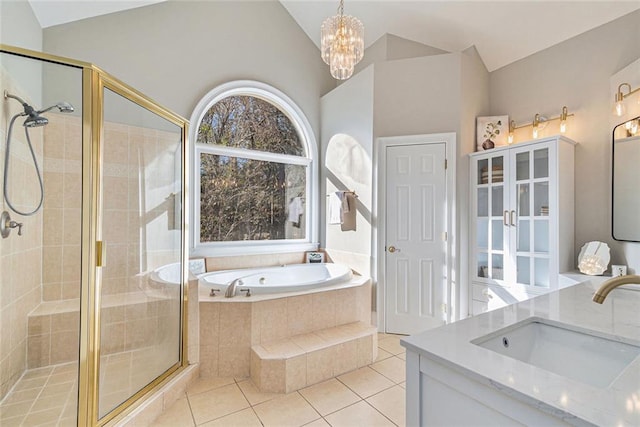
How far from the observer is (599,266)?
7.80 ft

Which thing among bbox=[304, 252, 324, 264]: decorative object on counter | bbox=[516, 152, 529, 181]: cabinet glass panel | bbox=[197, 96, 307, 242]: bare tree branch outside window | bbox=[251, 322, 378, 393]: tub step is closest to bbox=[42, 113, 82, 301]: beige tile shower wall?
bbox=[251, 322, 378, 393]: tub step

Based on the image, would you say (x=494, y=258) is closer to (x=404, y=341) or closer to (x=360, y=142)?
(x=360, y=142)

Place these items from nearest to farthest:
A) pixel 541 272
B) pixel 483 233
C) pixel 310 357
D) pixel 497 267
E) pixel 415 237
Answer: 1. pixel 310 357
2. pixel 541 272
3. pixel 497 267
4. pixel 483 233
5. pixel 415 237

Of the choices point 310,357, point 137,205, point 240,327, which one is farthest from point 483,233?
point 137,205

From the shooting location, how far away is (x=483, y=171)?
3070 millimetres

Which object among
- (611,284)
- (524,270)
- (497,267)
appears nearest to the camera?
(611,284)

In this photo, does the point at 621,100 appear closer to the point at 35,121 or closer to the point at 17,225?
the point at 35,121

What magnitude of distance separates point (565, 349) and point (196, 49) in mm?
3794

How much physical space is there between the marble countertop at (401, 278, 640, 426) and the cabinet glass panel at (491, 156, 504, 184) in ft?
5.93

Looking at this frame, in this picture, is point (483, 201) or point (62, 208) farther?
point (483, 201)

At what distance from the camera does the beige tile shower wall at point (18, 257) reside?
168 centimetres

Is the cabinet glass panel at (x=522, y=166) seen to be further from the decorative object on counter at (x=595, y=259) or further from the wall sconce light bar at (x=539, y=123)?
the decorative object on counter at (x=595, y=259)

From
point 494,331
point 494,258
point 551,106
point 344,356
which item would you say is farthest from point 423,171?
point 494,331

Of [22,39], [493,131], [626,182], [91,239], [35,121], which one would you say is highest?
[22,39]
